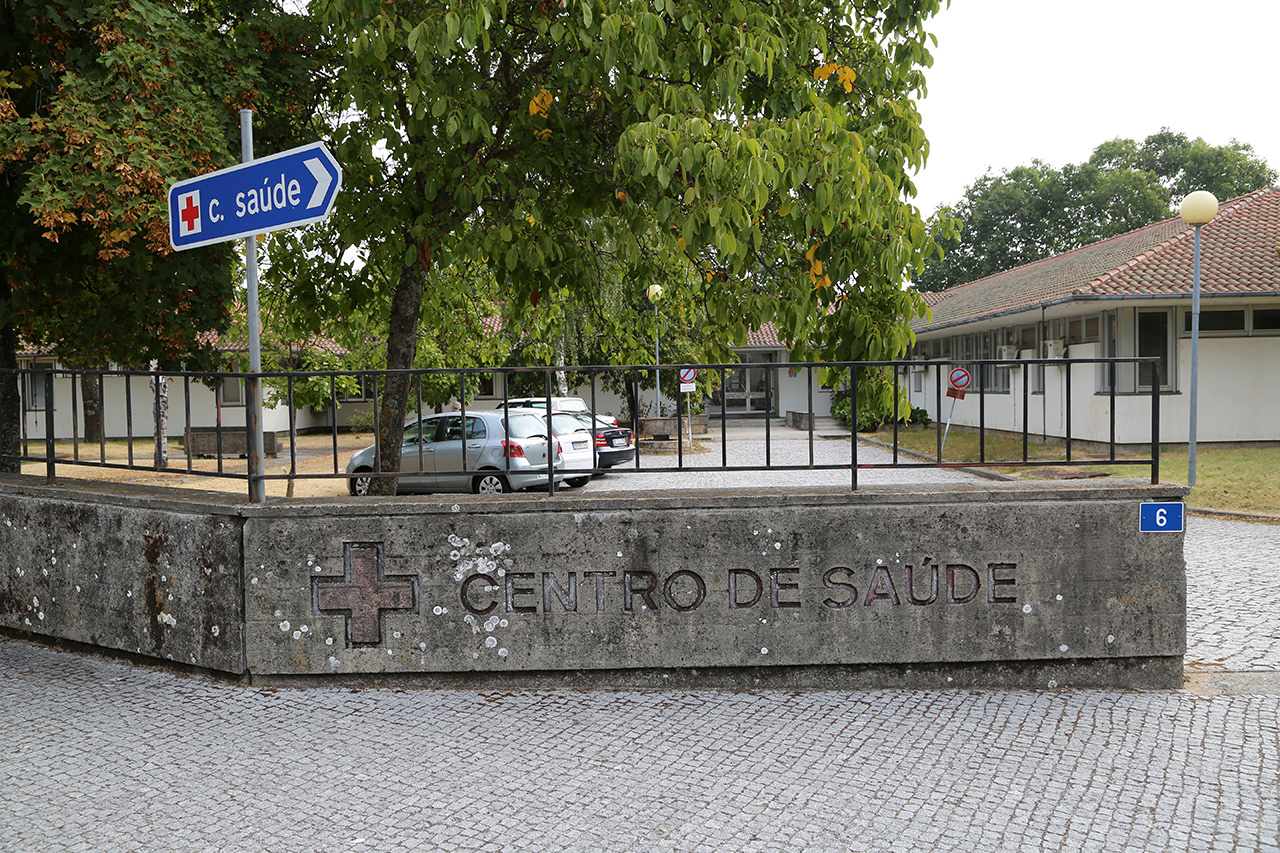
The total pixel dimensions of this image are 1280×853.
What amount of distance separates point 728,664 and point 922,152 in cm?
340

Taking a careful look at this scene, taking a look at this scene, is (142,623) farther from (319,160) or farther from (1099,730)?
(1099,730)

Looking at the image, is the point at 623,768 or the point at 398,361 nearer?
the point at 623,768

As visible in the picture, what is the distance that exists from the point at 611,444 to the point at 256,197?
7.73 ft

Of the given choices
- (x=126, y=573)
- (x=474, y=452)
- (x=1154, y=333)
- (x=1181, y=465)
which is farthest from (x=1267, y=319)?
(x=126, y=573)

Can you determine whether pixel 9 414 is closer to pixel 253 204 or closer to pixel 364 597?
pixel 253 204

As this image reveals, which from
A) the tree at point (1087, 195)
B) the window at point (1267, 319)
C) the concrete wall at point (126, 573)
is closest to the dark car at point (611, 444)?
the concrete wall at point (126, 573)

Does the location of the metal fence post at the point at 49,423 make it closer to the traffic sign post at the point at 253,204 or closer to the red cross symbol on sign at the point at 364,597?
the traffic sign post at the point at 253,204

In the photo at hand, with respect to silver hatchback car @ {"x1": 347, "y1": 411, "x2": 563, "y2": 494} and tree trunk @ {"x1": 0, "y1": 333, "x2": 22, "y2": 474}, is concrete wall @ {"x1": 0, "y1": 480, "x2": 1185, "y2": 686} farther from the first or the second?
tree trunk @ {"x1": 0, "y1": 333, "x2": 22, "y2": 474}

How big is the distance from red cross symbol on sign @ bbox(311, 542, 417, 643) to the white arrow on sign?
1973 millimetres

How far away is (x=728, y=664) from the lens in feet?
16.7

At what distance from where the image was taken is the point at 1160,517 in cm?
503

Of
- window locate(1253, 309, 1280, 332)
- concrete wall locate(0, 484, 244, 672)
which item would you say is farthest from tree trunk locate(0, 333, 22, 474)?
window locate(1253, 309, 1280, 332)

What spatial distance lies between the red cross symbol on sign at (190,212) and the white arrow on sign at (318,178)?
1.05 metres

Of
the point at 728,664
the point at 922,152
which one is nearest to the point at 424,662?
the point at 728,664
